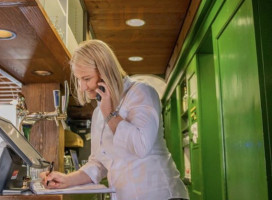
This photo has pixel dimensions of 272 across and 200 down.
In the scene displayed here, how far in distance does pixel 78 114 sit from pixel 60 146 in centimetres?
216

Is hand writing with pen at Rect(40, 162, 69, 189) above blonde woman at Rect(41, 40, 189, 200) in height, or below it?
below

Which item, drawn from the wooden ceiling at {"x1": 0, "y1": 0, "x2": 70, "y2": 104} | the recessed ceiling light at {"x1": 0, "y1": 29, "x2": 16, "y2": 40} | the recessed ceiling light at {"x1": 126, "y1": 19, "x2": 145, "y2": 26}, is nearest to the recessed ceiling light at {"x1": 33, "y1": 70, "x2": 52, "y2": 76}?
the wooden ceiling at {"x1": 0, "y1": 0, "x2": 70, "y2": 104}

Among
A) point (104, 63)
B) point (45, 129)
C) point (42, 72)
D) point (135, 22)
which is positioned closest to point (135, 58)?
point (135, 22)

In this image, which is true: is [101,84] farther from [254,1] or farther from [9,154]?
[254,1]

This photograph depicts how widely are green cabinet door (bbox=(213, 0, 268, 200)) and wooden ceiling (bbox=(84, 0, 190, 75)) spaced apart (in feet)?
4.80

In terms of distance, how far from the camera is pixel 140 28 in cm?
442

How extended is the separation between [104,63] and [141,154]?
1.35 feet

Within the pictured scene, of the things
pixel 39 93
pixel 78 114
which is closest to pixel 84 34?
pixel 39 93

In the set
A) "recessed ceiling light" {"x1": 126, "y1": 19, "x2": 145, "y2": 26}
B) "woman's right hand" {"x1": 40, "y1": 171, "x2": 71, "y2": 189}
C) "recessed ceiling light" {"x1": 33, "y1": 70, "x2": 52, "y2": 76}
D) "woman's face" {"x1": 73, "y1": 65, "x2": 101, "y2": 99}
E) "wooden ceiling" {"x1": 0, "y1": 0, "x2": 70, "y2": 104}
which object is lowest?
"woman's right hand" {"x1": 40, "y1": 171, "x2": 71, "y2": 189}

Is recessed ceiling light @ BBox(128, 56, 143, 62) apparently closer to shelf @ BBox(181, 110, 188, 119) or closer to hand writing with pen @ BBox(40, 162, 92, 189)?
shelf @ BBox(181, 110, 188, 119)

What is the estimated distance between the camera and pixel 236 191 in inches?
86.7

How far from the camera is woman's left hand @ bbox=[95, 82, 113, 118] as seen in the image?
147 centimetres

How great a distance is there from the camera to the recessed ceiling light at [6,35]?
1957 millimetres

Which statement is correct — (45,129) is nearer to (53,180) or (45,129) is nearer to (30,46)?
(30,46)
